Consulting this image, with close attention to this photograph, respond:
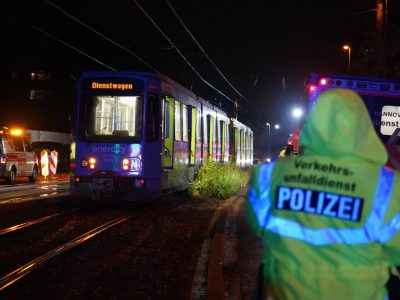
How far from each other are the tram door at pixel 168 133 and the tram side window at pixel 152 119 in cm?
37

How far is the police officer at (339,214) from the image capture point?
2447mm

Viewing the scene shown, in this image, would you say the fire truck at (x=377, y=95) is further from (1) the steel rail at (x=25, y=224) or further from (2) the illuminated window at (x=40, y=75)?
(2) the illuminated window at (x=40, y=75)

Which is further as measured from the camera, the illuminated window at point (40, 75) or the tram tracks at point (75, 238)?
the illuminated window at point (40, 75)

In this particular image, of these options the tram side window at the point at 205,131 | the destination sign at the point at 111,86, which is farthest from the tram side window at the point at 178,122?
the tram side window at the point at 205,131

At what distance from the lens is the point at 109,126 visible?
13.6 m

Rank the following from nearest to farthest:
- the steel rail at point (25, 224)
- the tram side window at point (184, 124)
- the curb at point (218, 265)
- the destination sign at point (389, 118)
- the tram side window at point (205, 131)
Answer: the curb at point (218, 265)
the steel rail at point (25, 224)
the destination sign at point (389, 118)
the tram side window at point (184, 124)
the tram side window at point (205, 131)

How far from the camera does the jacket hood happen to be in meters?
2.45

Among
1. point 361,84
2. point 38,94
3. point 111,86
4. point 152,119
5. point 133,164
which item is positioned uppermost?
point 38,94

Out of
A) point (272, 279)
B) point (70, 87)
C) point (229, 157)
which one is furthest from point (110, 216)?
point (70, 87)

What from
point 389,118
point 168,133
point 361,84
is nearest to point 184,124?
point 168,133

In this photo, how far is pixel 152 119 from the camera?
1346cm

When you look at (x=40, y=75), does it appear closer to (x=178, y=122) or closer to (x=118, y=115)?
(x=178, y=122)

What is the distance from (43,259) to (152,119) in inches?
245

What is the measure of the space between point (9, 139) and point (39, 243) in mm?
14244
